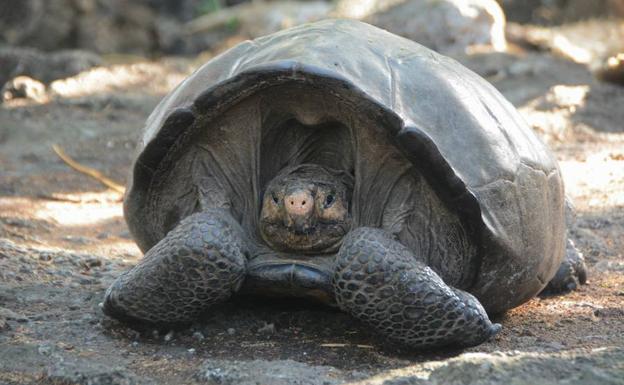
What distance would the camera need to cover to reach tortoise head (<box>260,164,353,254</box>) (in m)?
3.24

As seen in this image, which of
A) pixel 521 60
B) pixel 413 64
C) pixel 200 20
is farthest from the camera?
pixel 200 20

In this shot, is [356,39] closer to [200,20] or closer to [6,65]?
[6,65]

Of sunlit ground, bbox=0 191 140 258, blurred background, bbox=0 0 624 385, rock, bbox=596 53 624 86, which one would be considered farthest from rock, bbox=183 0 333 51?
sunlit ground, bbox=0 191 140 258

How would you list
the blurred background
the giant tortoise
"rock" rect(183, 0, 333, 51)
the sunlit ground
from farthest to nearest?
1. "rock" rect(183, 0, 333, 51)
2. the sunlit ground
3. the giant tortoise
4. the blurred background

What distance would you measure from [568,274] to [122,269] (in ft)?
5.90

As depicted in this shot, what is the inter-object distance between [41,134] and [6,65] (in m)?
2.83

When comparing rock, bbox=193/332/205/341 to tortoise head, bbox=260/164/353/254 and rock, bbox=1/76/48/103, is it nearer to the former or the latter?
tortoise head, bbox=260/164/353/254

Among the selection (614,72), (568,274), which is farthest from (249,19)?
(568,274)

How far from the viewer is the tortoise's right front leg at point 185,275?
3.09 m

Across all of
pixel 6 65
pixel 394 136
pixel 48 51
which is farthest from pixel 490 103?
pixel 48 51

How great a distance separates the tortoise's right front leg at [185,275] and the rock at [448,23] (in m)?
7.08

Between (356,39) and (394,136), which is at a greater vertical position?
(356,39)

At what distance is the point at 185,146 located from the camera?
11.4 feet

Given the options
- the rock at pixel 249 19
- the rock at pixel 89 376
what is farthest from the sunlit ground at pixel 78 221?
the rock at pixel 249 19
